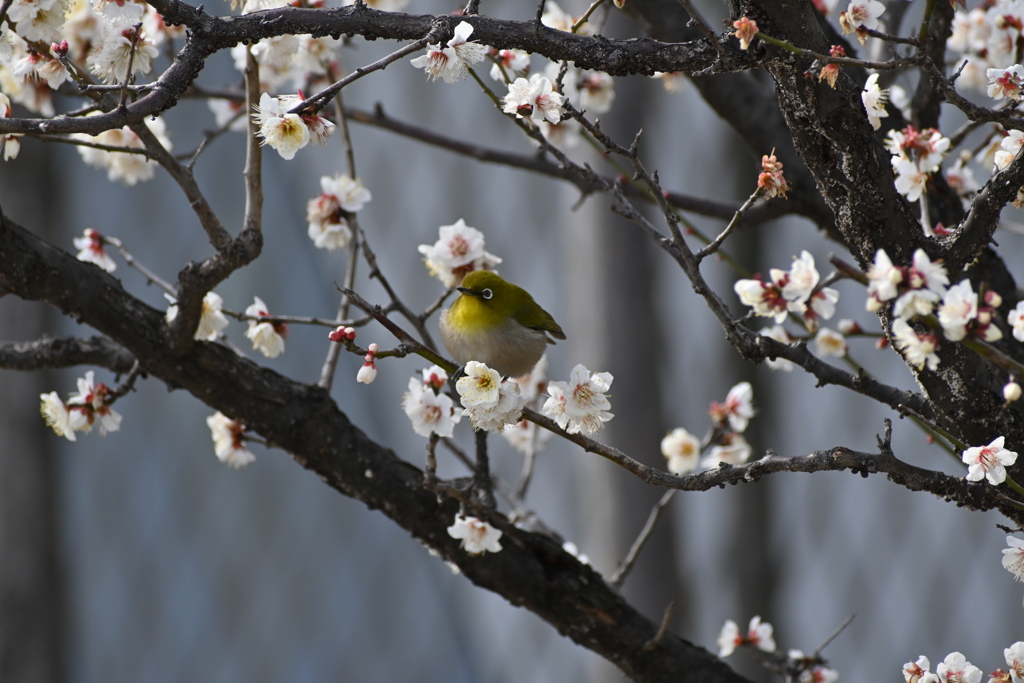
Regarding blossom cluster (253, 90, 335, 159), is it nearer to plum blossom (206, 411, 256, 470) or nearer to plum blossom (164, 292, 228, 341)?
plum blossom (164, 292, 228, 341)

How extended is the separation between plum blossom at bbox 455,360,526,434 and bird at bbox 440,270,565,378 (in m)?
0.27

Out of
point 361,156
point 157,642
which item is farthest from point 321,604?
point 361,156

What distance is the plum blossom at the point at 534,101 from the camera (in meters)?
0.61

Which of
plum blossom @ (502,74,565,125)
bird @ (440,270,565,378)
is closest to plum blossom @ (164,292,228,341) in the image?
bird @ (440,270,565,378)

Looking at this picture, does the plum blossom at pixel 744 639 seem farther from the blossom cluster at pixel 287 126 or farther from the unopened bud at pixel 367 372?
the blossom cluster at pixel 287 126

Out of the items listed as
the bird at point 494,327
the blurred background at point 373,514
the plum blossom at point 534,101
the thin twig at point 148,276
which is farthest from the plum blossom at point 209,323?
the blurred background at point 373,514

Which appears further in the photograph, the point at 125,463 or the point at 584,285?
the point at 125,463

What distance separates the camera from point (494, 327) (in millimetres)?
863

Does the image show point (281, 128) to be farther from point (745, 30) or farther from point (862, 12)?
point (862, 12)

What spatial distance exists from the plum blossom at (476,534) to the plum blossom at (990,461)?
38 cm

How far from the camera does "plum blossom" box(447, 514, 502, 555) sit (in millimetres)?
734

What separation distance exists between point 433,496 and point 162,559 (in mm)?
1981

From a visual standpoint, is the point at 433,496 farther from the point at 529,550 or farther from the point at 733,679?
the point at 733,679

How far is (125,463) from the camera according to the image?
247 centimetres
